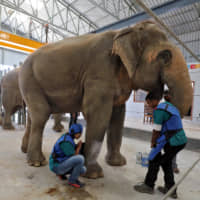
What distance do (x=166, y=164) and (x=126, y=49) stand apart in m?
1.35

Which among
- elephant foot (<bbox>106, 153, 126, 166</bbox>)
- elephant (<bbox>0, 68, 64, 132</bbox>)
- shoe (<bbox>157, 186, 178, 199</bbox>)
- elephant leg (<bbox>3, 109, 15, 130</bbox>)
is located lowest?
shoe (<bbox>157, 186, 178, 199</bbox>)

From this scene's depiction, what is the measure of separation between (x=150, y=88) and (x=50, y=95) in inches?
56.9

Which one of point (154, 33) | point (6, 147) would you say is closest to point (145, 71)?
point (154, 33)

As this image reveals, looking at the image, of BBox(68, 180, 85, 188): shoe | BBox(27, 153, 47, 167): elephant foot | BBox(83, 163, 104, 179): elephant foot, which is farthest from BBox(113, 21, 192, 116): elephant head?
BBox(27, 153, 47, 167): elephant foot

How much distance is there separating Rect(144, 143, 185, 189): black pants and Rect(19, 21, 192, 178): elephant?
38 centimetres

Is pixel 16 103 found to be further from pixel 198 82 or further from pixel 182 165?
pixel 198 82

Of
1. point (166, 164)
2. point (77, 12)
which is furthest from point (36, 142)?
point (77, 12)

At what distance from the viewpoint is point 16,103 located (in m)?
5.68

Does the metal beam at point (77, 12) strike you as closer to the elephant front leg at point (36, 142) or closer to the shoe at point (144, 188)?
the elephant front leg at point (36, 142)

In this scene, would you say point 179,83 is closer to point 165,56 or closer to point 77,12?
point 165,56

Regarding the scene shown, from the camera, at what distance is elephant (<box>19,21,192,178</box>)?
2076 millimetres

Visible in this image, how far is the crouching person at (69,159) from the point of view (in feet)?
6.88

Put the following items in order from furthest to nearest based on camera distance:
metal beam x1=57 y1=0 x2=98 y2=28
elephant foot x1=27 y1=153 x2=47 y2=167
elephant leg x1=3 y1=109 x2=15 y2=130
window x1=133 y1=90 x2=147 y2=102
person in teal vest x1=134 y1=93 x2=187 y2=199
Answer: metal beam x1=57 y1=0 x2=98 y2=28
window x1=133 y1=90 x2=147 y2=102
elephant leg x1=3 y1=109 x2=15 y2=130
elephant foot x1=27 y1=153 x2=47 y2=167
person in teal vest x1=134 y1=93 x2=187 y2=199

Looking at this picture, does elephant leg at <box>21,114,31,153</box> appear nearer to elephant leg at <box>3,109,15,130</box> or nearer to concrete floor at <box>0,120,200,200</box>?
concrete floor at <box>0,120,200,200</box>
